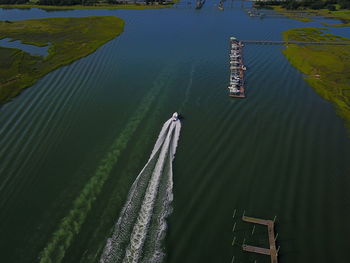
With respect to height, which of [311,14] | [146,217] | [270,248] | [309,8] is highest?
[309,8]

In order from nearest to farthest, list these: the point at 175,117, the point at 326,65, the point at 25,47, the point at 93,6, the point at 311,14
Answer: the point at 175,117 < the point at 326,65 < the point at 25,47 < the point at 311,14 < the point at 93,6

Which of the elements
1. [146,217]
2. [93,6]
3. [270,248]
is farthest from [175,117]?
[93,6]

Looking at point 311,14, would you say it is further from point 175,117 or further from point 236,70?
point 175,117

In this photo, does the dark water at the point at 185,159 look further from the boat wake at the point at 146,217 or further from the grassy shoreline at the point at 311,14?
the grassy shoreline at the point at 311,14

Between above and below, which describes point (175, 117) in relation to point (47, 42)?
below

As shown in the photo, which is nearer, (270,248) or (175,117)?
(270,248)

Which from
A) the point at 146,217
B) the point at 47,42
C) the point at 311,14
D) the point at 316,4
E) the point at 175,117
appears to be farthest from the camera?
the point at 316,4
